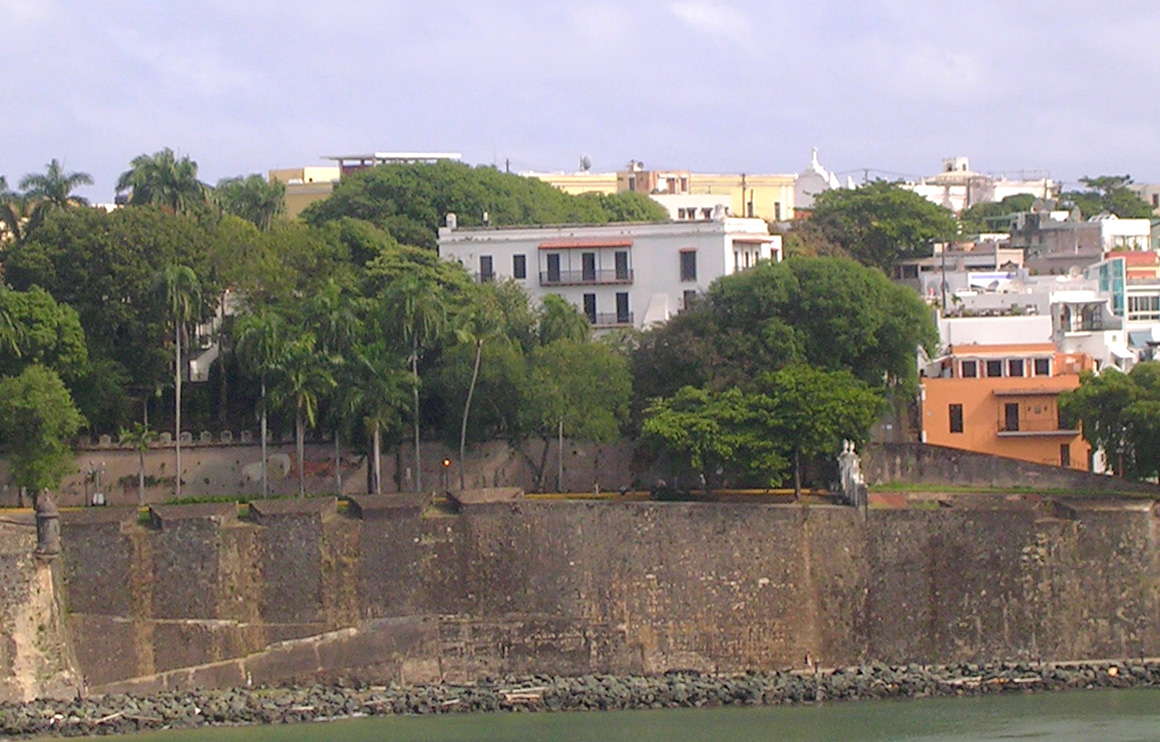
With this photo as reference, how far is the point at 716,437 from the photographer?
46.6 metres

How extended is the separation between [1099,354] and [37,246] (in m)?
24.8

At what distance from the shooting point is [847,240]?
72.1m

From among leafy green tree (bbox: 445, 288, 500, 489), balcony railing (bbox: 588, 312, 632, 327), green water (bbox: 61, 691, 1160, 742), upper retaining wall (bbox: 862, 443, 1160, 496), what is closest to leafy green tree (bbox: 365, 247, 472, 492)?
leafy green tree (bbox: 445, 288, 500, 489)

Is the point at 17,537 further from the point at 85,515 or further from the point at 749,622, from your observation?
the point at 749,622

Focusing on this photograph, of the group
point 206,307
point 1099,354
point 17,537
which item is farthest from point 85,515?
point 1099,354

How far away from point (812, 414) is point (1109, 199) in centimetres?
5384

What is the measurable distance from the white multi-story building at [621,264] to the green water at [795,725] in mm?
17410

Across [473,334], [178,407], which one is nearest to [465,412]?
[473,334]

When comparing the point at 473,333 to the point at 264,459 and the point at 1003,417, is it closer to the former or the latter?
the point at 264,459

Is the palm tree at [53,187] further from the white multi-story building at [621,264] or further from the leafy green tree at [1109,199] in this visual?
the leafy green tree at [1109,199]

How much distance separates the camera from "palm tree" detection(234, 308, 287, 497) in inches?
1923

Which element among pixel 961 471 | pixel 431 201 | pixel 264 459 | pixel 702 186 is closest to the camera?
pixel 961 471

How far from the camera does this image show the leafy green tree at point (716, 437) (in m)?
46.4

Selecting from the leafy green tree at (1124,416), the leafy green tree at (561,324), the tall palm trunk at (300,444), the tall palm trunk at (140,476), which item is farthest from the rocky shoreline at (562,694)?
the leafy green tree at (561,324)
